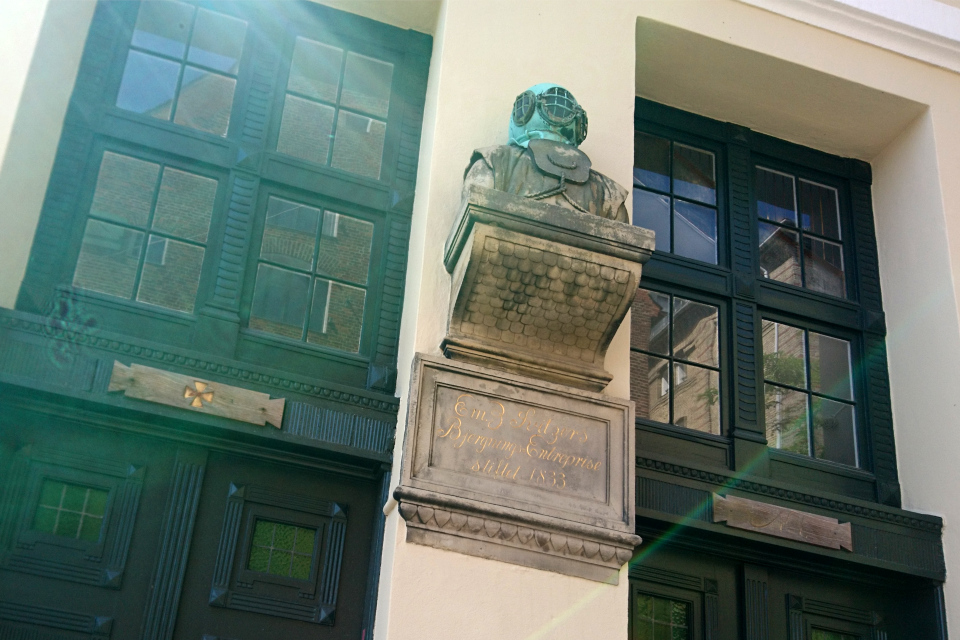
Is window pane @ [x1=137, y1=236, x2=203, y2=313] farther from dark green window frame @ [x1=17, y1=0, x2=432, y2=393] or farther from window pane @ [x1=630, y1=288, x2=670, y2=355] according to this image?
window pane @ [x1=630, y1=288, x2=670, y2=355]

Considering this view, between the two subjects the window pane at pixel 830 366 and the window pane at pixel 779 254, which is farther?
the window pane at pixel 779 254

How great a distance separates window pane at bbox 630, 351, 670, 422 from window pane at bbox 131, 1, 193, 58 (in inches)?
124

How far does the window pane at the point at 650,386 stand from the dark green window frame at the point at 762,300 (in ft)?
0.45

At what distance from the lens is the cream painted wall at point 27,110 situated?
5059 mm

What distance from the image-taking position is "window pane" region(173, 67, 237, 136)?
596 centimetres

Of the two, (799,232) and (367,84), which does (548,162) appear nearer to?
(367,84)

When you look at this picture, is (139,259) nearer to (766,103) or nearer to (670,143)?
(670,143)

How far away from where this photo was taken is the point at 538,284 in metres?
5.11

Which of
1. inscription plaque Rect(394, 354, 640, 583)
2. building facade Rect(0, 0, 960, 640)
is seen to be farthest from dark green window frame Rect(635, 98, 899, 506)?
inscription plaque Rect(394, 354, 640, 583)

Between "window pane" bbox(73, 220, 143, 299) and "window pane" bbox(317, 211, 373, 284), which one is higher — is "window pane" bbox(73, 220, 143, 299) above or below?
below

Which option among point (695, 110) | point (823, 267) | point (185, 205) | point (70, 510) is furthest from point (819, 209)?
point (70, 510)

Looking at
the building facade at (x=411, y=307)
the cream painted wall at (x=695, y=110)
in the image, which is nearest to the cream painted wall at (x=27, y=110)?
the building facade at (x=411, y=307)

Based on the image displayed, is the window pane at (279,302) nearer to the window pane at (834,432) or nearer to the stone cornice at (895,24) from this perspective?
the window pane at (834,432)

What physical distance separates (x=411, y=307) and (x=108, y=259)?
60.8 inches
